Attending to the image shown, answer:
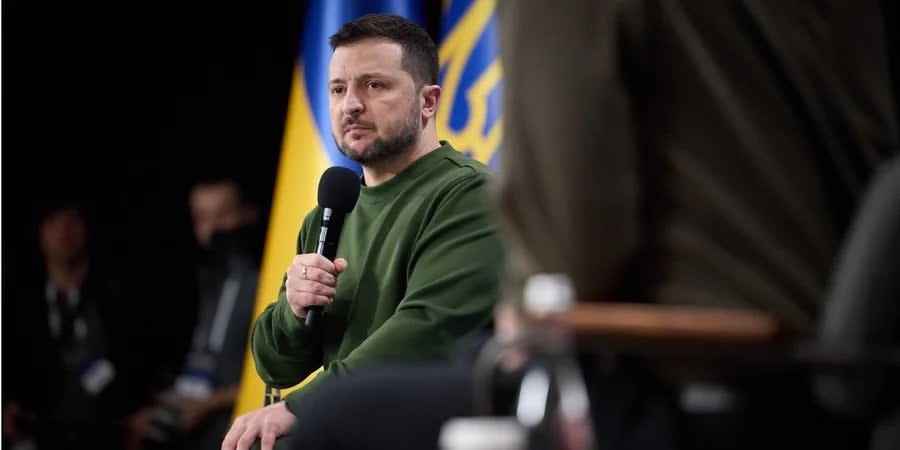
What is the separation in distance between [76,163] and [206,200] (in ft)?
2.43

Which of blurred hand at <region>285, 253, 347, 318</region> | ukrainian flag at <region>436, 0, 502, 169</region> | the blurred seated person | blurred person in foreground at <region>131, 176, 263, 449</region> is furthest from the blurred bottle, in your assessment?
the blurred seated person

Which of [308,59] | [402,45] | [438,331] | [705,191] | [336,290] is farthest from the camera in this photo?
[308,59]

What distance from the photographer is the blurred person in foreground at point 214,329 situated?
14.7 ft

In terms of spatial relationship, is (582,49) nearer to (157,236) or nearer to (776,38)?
(776,38)

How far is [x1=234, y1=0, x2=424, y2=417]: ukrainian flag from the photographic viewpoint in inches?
145

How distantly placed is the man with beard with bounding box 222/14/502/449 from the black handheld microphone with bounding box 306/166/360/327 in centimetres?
5

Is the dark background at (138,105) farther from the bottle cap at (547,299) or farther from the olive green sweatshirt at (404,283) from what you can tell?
the bottle cap at (547,299)

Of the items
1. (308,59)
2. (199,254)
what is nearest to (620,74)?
(308,59)

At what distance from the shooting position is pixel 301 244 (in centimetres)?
279

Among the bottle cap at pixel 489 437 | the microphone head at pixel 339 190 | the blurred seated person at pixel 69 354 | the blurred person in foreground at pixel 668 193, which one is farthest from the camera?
the blurred seated person at pixel 69 354

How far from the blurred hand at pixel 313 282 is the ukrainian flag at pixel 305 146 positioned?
117 cm

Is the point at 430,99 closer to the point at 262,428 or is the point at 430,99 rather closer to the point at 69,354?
the point at 262,428

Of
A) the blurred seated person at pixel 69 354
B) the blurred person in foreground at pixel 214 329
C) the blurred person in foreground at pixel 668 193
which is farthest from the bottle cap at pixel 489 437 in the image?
the blurred seated person at pixel 69 354

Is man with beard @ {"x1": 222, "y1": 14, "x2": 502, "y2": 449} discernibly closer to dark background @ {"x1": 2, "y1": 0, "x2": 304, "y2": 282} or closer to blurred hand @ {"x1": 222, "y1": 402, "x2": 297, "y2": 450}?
blurred hand @ {"x1": 222, "y1": 402, "x2": 297, "y2": 450}
